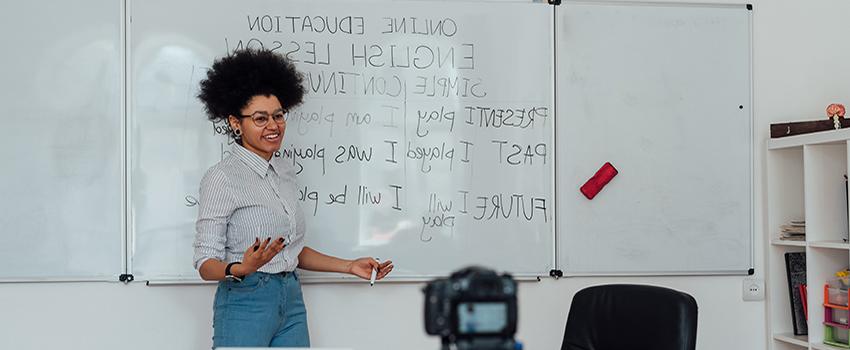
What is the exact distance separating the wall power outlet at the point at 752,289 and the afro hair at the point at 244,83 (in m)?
1.78

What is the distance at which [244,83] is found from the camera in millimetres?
2668

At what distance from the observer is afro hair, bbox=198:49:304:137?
8.73ft

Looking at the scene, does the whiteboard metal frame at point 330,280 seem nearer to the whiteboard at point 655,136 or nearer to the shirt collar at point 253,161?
the whiteboard at point 655,136

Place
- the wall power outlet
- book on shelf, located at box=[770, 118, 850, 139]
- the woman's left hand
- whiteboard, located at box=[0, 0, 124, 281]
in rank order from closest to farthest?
the woman's left hand → whiteboard, located at box=[0, 0, 124, 281] → book on shelf, located at box=[770, 118, 850, 139] → the wall power outlet

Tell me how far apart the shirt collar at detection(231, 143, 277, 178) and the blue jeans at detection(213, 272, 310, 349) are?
0.98 ft

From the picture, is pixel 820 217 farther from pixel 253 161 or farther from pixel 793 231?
pixel 253 161

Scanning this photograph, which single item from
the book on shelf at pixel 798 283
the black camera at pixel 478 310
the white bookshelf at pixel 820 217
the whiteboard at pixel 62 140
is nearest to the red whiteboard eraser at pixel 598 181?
the white bookshelf at pixel 820 217

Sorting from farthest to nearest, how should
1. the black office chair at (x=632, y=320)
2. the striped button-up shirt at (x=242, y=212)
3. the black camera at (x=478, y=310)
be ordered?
the striped button-up shirt at (x=242, y=212)
the black office chair at (x=632, y=320)
the black camera at (x=478, y=310)

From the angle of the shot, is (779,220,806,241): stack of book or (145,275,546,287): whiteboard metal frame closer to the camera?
(145,275,546,287): whiteboard metal frame

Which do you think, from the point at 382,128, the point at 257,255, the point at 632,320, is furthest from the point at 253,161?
the point at 632,320

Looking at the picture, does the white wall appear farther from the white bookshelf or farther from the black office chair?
the black office chair

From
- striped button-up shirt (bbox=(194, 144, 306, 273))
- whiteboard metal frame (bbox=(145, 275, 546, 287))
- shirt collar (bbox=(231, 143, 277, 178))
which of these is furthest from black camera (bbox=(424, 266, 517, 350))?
whiteboard metal frame (bbox=(145, 275, 546, 287))

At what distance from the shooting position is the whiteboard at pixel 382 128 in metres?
3.02

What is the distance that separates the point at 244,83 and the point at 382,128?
0.61 meters
